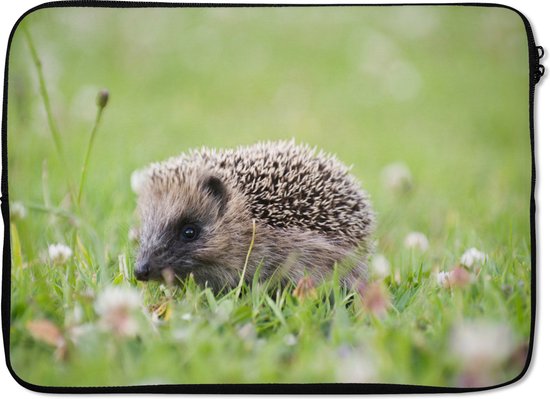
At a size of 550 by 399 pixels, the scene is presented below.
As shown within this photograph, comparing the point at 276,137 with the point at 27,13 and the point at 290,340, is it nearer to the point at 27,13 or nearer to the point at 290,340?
the point at 27,13

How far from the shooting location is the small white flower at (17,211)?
2570 millimetres

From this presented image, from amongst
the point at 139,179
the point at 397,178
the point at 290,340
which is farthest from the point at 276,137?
the point at 290,340

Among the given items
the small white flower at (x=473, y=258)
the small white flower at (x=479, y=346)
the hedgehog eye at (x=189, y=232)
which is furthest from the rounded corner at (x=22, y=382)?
the small white flower at (x=473, y=258)

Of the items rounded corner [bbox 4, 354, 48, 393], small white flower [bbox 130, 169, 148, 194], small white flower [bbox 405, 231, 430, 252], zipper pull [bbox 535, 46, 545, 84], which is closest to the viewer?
rounded corner [bbox 4, 354, 48, 393]

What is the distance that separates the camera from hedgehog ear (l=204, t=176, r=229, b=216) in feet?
8.79

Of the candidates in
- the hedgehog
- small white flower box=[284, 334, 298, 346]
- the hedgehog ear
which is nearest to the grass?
small white flower box=[284, 334, 298, 346]

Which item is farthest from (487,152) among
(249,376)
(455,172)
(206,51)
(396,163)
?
(249,376)

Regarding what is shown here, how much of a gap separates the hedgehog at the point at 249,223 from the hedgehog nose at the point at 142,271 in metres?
0.05

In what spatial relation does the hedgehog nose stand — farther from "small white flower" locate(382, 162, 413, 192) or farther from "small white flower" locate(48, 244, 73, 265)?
"small white flower" locate(382, 162, 413, 192)

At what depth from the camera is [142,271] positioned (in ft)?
8.13

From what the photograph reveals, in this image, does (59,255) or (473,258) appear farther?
(473,258)

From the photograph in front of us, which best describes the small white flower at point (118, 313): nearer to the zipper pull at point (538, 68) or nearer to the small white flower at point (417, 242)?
the small white flower at point (417, 242)

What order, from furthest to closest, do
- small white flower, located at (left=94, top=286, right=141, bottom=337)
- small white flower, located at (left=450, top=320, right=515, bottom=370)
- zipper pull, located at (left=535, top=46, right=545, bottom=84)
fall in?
zipper pull, located at (left=535, top=46, right=545, bottom=84), small white flower, located at (left=94, top=286, right=141, bottom=337), small white flower, located at (left=450, top=320, right=515, bottom=370)

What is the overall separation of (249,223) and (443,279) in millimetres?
737
